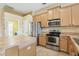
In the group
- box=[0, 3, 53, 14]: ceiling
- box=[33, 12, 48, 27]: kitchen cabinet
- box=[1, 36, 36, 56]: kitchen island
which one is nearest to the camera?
box=[1, 36, 36, 56]: kitchen island

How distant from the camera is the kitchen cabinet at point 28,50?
49.0 inches

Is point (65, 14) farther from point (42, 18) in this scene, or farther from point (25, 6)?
point (25, 6)

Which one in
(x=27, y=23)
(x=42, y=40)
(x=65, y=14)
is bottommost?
(x=42, y=40)

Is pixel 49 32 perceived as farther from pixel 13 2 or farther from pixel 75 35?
pixel 13 2

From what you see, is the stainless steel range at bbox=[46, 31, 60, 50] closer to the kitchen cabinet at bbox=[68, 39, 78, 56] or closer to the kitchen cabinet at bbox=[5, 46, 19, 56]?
the kitchen cabinet at bbox=[68, 39, 78, 56]

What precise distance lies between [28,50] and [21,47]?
0.55ft

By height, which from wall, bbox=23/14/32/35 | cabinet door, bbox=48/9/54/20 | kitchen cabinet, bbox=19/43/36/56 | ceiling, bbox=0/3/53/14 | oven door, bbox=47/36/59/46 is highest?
ceiling, bbox=0/3/53/14

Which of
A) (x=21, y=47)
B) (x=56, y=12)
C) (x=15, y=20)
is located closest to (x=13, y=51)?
(x=21, y=47)

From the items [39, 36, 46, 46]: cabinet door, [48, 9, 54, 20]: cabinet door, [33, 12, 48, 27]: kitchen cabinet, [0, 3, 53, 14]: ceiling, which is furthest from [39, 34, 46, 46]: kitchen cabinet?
[0, 3, 53, 14]: ceiling

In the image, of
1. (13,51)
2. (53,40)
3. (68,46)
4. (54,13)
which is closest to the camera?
(13,51)

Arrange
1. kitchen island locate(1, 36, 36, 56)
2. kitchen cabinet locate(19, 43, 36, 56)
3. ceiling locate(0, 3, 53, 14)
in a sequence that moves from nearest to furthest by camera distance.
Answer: kitchen island locate(1, 36, 36, 56) < kitchen cabinet locate(19, 43, 36, 56) < ceiling locate(0, 3, 53, 14)

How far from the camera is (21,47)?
3.99 feet

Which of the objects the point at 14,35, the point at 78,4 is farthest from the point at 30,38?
the point at 78,4

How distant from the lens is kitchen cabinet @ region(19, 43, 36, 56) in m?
1.24
